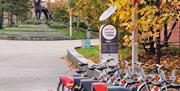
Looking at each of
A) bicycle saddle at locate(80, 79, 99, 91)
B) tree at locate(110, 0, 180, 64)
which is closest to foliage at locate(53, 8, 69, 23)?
bicycle saddle at locate(80, 79, 99, 91)

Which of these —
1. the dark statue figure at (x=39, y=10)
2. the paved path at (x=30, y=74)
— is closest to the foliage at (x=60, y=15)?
the dark statue figure at (x=39, y=10)

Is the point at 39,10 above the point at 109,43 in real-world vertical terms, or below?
above

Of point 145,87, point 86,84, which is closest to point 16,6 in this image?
point 86,84

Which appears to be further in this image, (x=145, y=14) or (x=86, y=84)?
(x=86, y=84)

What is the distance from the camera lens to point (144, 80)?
773 centimetres

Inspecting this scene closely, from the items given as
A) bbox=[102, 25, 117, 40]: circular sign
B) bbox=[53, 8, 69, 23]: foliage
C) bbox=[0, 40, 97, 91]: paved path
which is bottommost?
bbox=[0, 40, 97, 91]: paved path

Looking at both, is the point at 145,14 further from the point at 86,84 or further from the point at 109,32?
the point at 109,32

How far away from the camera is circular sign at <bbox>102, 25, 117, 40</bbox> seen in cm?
1230

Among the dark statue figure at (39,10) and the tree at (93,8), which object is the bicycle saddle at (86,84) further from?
the dark statue figure at (39,10)

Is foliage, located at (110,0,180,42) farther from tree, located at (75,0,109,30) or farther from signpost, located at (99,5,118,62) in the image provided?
tree, located at (75,0,109,30)

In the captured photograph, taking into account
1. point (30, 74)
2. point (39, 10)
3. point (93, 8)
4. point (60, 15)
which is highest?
point (93, 8)

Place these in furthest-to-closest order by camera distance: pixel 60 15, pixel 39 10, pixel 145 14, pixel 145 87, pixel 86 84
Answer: pixel 60 15 < pixel 39 10 < pixel 86 84 < pixel 145 87 < pixel 145 14

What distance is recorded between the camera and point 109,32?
12406mm

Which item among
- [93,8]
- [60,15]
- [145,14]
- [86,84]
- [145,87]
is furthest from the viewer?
[60,15]
